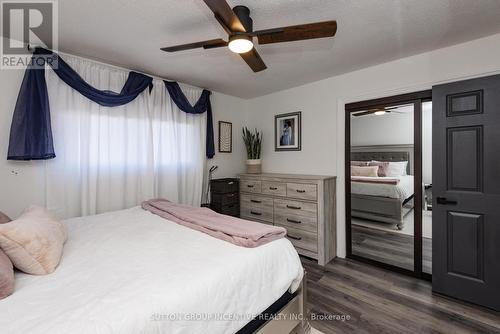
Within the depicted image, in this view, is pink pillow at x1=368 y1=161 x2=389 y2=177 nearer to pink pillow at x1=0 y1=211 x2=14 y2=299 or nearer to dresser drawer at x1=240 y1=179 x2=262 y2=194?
dresser drawer at x1=240 y1=179 x2=262 y2=194

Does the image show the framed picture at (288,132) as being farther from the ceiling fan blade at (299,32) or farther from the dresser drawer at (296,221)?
the ceiling fan blade at (299,32)

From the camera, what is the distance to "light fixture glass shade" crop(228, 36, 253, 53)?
1.54 meters

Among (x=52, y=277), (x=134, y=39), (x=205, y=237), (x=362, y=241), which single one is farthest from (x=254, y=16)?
(x=362, y=241)

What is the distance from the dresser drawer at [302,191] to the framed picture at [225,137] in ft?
4.39

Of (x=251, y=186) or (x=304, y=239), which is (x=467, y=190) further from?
(x=251, y=186)

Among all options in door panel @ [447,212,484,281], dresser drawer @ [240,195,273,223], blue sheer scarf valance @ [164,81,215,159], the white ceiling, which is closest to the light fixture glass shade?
the white ceiling

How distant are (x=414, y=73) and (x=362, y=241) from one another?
2.21 m

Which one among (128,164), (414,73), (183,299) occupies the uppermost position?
(414,73)

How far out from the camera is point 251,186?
139 inches

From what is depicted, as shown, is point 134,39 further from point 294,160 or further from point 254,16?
point 294,160

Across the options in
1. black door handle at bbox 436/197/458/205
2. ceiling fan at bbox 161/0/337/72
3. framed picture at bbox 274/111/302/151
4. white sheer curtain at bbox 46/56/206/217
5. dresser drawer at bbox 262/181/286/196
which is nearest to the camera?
ceiling fan at bbox 161/0/337/72

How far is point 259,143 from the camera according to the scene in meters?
3.98

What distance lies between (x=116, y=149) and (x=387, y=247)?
3645 millimetres

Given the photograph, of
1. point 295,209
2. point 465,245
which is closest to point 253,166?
point 295,209
